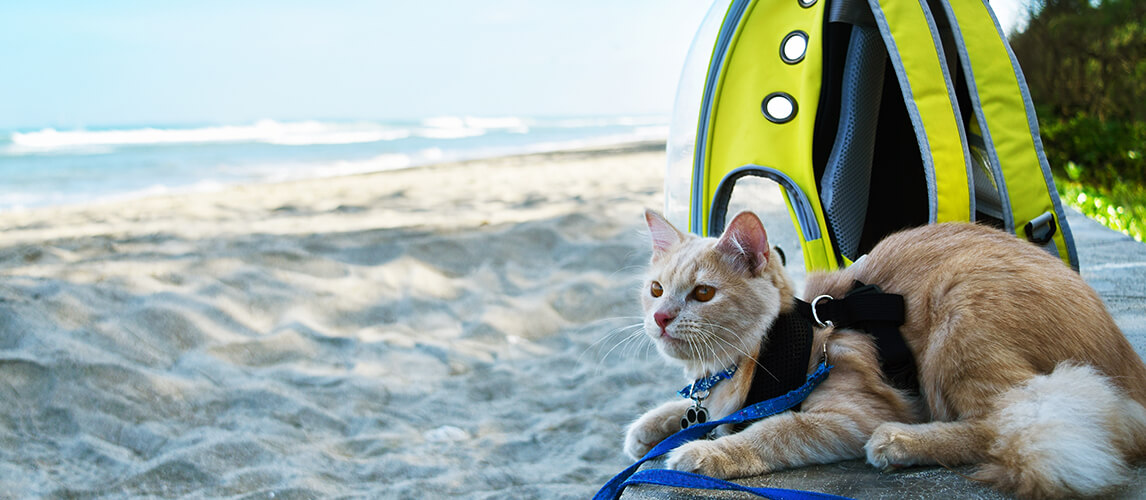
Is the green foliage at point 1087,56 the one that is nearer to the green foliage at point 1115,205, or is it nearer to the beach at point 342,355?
the green foliage at point 1115,205

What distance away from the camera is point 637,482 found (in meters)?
1.54

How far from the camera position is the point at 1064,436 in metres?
1.32

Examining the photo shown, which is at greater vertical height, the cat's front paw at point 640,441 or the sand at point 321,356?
the cat's front paw at point 640,441

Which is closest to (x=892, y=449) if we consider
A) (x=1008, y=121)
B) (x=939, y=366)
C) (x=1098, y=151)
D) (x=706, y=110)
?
(x=939, y=366)

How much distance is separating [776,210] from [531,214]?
2.97 meters

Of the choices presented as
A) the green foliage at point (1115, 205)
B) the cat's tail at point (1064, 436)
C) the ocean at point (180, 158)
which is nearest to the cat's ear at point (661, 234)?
the cat's tail at point (1064, 436)

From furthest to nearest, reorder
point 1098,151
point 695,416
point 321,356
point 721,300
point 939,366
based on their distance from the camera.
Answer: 1. point 1098,151
2. point 321,356
3. point 695,416
4. point 721,300
5. point 939,366

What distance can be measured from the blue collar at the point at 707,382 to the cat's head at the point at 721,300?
19mm

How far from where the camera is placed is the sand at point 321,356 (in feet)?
7.59

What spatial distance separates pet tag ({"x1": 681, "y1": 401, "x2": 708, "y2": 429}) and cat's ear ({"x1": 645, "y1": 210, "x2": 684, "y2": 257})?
1.29 ft

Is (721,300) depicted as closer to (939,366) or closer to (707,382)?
(707,382)

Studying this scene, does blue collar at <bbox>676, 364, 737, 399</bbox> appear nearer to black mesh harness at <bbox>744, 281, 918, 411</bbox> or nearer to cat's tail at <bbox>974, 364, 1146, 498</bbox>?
black mesh harness at <bbox>744, 281, 918, 411</bbox>

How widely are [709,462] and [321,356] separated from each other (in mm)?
2216

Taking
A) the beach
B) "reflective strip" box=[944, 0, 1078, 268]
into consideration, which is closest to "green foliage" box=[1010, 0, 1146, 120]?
the beach
